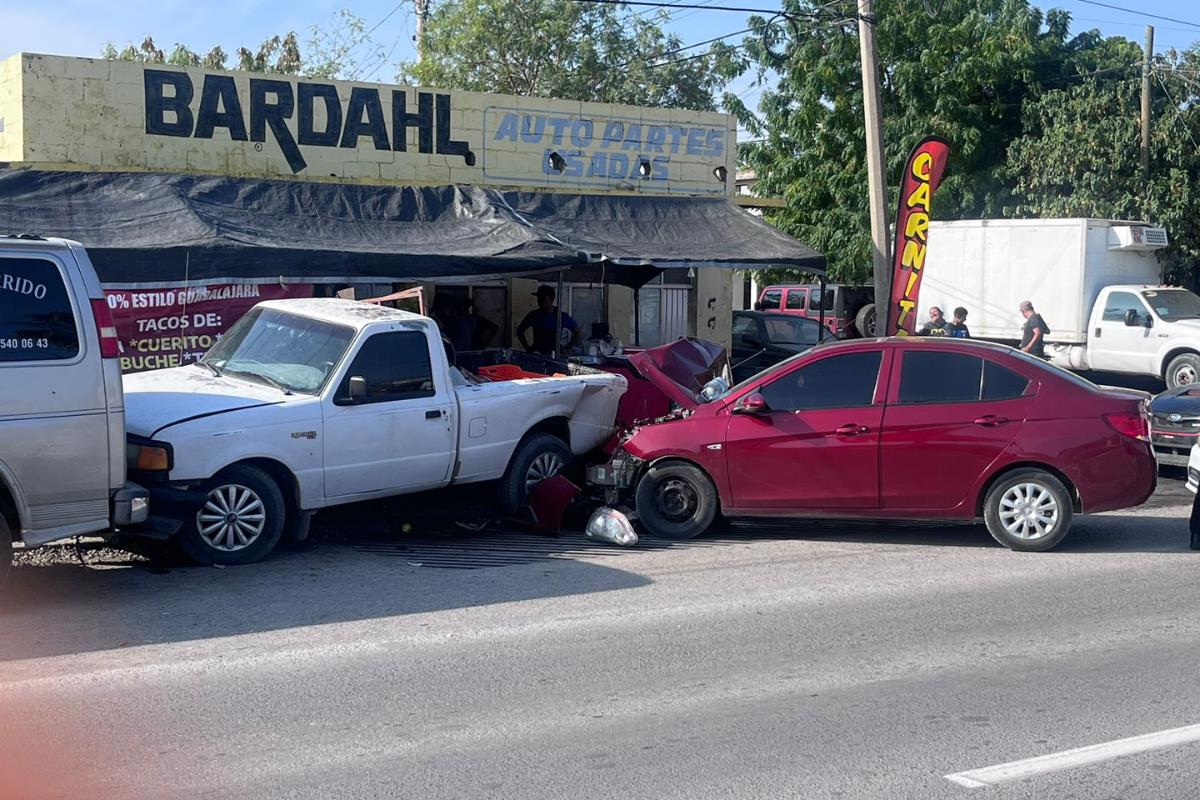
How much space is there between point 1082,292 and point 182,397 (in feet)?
55.5

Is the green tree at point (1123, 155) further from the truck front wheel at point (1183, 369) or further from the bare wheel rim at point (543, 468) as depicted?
the bare wheel rim at point (543, 468)

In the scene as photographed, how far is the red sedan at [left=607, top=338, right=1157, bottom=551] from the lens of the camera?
9.59 metres

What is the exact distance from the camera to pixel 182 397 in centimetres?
912

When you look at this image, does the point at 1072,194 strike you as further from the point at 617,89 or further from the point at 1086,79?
the point at 617,89

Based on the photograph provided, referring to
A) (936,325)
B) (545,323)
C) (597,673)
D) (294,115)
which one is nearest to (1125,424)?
(597,673)

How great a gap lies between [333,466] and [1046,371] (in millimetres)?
5479

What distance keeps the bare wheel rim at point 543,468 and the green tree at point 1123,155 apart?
18181mm

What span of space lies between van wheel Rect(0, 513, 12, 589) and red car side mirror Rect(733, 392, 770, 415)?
17.6ft

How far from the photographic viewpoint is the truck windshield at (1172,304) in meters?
20.8

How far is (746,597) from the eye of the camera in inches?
325

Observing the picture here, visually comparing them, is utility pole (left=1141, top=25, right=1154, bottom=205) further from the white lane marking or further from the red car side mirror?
the white lane marking

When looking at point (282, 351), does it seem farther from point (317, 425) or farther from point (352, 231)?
point (352, 231)

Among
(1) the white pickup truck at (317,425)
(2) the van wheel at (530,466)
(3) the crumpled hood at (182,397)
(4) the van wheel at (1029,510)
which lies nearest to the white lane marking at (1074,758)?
(4) the van wheel at (1029,510)

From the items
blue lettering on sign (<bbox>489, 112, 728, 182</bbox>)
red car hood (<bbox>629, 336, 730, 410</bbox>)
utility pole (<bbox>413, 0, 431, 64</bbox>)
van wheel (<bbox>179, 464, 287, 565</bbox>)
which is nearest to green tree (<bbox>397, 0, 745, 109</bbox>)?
utility pole (<bbox>413, 0, 431, 64</bbox>)
